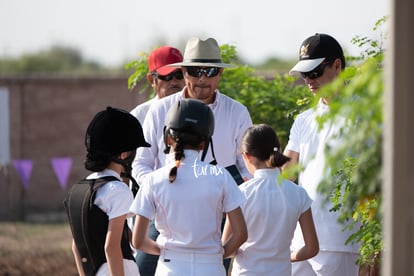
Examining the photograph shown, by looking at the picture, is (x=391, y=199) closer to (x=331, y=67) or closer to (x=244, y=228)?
(x=244, y=228)

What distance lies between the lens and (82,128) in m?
21.3

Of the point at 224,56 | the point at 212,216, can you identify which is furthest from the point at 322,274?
the point at 224,56

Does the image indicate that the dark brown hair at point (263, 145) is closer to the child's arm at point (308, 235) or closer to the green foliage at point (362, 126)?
the child's arm at point (308, 235)

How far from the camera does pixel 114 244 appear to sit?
4715 mm

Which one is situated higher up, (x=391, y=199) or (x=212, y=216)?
(x=391, y=199)

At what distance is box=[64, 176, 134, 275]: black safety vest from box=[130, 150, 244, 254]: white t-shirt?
327mm

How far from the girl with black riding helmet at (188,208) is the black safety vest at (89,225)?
0.96 ft

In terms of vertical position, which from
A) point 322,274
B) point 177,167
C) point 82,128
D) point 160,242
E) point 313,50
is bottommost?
point 82,128

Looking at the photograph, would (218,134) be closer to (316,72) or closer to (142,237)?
(316,72)

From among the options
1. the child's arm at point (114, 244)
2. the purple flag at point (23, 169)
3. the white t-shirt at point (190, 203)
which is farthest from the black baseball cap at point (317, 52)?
the purple flag at point (23, 169)

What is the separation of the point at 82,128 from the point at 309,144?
16.2 m

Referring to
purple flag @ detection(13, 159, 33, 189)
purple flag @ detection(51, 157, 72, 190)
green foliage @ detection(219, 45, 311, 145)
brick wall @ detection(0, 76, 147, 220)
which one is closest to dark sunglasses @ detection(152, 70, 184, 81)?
green foliage @ detection(219, 45, 311, 145)

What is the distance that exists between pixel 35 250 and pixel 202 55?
965 centimetres

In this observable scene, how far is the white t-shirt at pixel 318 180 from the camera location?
531 cm
